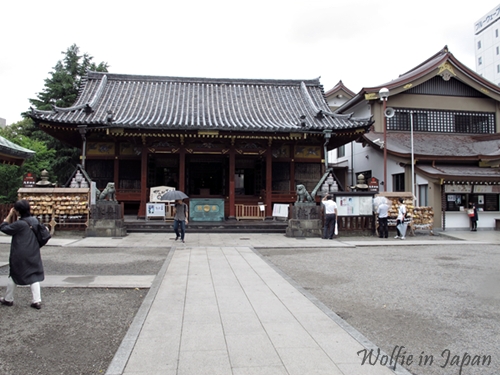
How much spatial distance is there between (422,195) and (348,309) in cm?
1599

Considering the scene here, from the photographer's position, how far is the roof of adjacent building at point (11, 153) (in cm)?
687

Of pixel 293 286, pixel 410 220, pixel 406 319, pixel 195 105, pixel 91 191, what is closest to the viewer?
pixel 406 319

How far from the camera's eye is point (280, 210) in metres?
18.4

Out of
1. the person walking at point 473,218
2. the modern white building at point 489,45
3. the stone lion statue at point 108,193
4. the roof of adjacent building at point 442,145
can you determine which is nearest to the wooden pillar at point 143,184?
the stone lion statue at point 108,193

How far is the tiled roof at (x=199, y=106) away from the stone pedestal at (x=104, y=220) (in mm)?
4616

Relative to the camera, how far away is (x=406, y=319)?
5195mm

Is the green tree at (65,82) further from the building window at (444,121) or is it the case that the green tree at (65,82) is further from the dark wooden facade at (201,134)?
the building window at (444,121)

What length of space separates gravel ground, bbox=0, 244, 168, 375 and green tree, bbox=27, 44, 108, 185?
67.5 ft

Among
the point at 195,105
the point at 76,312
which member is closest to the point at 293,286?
the point at 76,312

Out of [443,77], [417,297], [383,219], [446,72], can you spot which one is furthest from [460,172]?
[417,297]

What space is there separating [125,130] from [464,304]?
51.0ft

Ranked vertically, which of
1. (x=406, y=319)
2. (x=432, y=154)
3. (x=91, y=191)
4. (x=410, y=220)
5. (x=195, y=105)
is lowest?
(x=406, y=319)

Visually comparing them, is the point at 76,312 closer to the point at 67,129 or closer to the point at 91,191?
the point at 91,191

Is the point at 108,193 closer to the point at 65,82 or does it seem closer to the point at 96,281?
the point at 96,281
